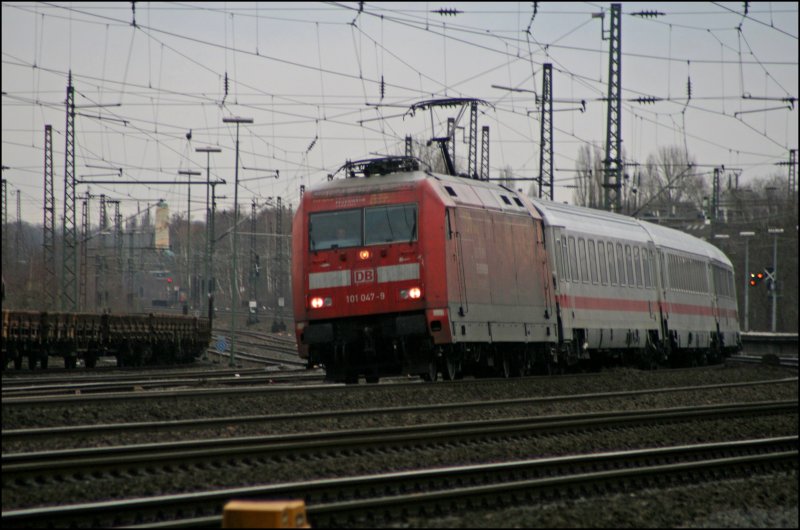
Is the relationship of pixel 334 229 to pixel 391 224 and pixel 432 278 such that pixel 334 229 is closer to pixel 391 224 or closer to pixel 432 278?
pixel 391 224

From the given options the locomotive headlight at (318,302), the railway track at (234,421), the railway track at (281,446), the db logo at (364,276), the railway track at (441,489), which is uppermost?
the db logo at (364,276)

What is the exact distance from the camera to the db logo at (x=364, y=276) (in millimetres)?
19109

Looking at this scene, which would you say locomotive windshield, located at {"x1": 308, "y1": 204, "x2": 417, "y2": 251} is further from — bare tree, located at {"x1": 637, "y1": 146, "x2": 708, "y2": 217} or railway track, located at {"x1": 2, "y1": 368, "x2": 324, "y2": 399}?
bare tree, located at {"x1": 637, "y1": 146, "x2": 708, "y2": 217}

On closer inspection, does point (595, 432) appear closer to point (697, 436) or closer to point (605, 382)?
point (697, 436)

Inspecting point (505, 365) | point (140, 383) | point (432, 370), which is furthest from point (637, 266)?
point (140, 383)

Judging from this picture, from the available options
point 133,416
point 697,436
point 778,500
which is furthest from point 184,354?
point 778,500

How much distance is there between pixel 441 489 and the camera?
10195 millimetres

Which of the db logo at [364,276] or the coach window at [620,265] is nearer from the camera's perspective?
the db logo at [364,276]

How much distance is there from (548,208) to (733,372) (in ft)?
29.5

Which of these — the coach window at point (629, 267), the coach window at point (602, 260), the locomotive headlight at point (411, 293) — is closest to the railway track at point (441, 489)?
the locomotive headlight at point (411, 293)

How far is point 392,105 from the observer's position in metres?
31.2

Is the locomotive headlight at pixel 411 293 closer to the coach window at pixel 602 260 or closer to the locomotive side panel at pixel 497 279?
the locomotive side panel at pixel 497 279

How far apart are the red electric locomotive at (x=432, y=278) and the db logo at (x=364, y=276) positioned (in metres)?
0.02

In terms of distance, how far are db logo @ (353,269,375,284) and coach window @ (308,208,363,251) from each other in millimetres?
505
